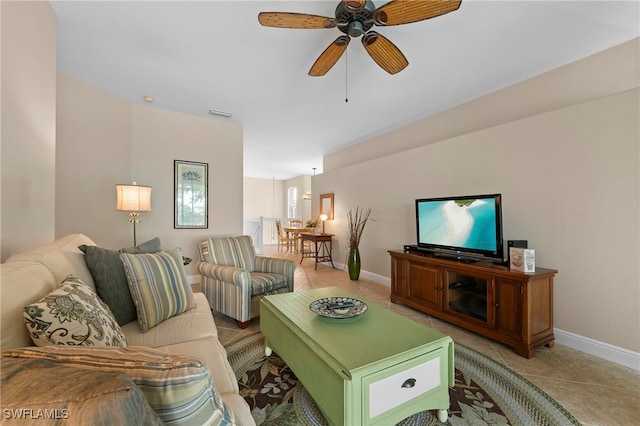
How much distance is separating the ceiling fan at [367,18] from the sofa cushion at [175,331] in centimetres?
189

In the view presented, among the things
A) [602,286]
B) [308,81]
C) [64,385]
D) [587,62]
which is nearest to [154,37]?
[308,81]

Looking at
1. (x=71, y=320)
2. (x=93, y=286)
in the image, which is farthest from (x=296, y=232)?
(x=71, y=320)

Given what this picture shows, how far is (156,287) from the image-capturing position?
Result: 1.61 m

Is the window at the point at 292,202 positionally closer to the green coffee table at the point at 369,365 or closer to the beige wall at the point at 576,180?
the beige wall at the point at 576,180

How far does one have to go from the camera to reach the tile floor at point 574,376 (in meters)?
1.47

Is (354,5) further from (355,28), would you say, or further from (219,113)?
(219,113)

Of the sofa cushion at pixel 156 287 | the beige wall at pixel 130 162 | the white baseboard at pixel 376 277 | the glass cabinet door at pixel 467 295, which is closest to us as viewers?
the sofa cushion at pixel 156 287

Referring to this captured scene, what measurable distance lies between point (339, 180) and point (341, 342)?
4.13 meters

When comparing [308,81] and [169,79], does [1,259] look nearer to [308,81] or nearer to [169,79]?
[169,79]

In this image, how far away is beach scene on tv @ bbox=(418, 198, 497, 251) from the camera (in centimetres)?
243

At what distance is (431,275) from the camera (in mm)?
Result: 2783

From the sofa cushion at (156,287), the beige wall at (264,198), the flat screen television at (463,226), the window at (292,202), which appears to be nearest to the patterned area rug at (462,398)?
the sofa cushion at (156,287)

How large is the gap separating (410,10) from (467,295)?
2.40 metres

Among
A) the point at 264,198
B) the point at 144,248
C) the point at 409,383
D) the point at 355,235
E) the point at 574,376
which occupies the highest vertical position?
the point at 264,198
